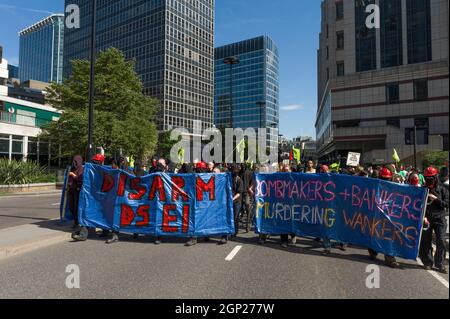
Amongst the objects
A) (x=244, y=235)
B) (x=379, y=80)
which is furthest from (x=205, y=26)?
(x=244, y=235)

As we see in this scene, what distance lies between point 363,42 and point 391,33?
143 inches

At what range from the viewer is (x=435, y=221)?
6.46 m

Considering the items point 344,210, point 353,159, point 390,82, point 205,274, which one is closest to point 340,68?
point 390,82

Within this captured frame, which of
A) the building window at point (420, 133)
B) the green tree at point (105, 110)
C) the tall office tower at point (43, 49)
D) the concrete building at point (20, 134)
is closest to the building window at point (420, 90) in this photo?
the building window at point (420, 133)

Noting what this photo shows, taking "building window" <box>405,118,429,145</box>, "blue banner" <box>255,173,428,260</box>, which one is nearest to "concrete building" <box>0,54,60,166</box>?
"blue banner" <box>255,173,428,260</box>

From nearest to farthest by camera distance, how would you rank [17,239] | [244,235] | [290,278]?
[290,278] < [17,239] < [244,235]

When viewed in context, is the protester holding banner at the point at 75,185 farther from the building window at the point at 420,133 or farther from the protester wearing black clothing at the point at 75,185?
the building window at the point at 420,133

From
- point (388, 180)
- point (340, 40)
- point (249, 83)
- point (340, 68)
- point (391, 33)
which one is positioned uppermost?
point (249, 83)

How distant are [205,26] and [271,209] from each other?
104 metres

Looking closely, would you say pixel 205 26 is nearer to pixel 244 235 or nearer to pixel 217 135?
pixel 217 135

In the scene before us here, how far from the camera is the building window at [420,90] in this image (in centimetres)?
4553

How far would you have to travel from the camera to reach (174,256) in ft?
23.5

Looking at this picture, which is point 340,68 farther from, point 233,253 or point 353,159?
point 233,253
